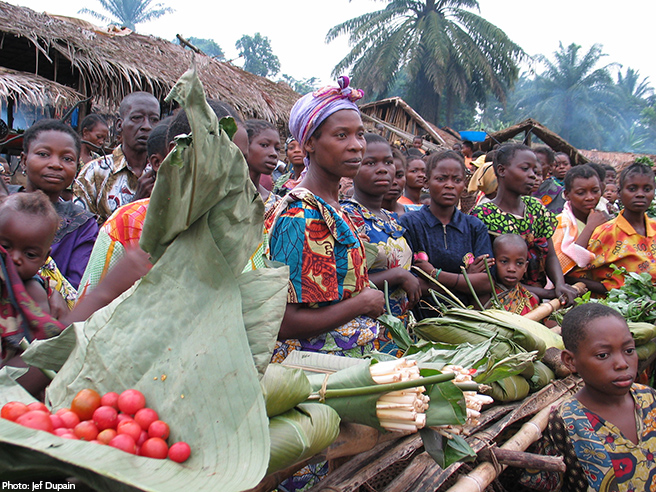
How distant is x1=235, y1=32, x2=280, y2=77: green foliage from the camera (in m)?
56.9

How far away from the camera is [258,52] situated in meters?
58.3

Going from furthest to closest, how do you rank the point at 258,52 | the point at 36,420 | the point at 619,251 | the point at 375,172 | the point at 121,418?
the point at 258,52 → the point at 619,251 → the point at 375,172 → the point at 121,418 → the point at 36,420

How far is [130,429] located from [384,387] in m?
0.61

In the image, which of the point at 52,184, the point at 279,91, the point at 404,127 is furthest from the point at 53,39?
the point at 404,127

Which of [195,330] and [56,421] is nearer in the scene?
[56,421]

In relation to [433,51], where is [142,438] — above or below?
below

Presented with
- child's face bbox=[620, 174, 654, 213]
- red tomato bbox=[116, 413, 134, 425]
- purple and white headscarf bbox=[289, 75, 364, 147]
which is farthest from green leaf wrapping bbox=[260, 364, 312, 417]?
child's face bbox=[620, 174, 654, 213]

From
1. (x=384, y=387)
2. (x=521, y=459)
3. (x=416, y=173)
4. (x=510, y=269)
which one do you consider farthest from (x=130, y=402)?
(x=416, y=173)

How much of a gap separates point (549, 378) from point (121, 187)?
10.0 ft

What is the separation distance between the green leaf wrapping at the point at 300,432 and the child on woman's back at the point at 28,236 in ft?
3.31

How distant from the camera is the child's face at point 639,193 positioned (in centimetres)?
423

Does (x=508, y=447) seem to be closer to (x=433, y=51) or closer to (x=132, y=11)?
(x=433, y=51)

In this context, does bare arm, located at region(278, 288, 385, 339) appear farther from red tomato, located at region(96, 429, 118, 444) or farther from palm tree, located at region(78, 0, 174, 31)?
palm tree, located at region(78, 0, 174, 31)

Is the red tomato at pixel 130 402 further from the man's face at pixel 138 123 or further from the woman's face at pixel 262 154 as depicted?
the woman's face at pixel 262 154
